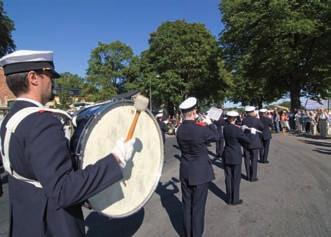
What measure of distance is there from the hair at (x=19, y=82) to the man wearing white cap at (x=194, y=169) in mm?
3307

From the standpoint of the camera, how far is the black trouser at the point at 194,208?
16.7 feet

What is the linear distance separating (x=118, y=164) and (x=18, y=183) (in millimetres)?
598

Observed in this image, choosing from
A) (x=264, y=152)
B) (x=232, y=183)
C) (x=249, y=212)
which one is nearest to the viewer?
(x=249, y=212)

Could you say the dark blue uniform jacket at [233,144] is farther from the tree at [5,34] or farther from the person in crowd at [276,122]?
the tree at [5,34]

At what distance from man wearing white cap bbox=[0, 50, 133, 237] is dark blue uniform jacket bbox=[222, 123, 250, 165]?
18.5 ft

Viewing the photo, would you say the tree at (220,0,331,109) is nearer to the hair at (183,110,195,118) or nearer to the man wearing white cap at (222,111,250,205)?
the man wearing white cap at (222,111,250,205)

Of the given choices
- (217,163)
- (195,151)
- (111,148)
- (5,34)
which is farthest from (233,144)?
(5,34)

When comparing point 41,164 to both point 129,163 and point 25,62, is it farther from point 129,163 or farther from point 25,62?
point 129,163

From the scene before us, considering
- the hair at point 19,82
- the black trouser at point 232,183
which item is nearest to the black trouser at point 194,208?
the black trouser at point 232,183

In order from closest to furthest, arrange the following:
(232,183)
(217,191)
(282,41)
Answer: (232,183)
(217,191)
(282,41)

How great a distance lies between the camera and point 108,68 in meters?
62.0

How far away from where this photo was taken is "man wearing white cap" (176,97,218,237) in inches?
200

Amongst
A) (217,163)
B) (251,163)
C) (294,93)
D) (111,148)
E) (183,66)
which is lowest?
(217,163)

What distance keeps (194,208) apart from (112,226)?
5.12ft
